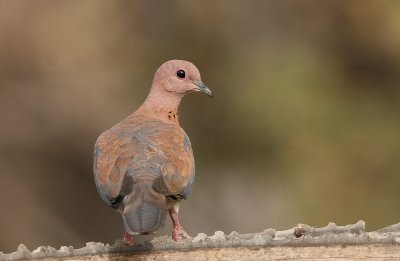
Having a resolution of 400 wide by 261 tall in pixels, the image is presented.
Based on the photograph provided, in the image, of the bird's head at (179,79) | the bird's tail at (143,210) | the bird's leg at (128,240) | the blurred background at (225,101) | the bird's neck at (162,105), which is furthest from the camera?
the blurred background at (225,101)

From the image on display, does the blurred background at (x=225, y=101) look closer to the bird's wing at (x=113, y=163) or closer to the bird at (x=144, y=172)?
the bird at (x=144, y=172)

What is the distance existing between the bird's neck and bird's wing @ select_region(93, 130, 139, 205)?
0.74m

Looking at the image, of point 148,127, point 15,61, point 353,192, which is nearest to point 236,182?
point 353,192

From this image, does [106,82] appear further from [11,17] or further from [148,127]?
[148,127]

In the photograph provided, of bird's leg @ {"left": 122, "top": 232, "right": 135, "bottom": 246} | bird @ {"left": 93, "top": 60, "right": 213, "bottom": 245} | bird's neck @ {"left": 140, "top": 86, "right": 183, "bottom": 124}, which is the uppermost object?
bird's neck @ {"left": 140, "top": 86, "right": 183, "bottom": 124}

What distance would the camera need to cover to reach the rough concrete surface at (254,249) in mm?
5648

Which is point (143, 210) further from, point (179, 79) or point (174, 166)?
point (179, 79)

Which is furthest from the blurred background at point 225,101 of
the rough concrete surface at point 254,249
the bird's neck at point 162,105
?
the rough concrete surface at point 254,249

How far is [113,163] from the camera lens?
7031 millimetres

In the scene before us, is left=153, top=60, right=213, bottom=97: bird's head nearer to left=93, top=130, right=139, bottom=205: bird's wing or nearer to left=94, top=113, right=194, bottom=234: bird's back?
left=94, top=113, right=194, bottom=234: bird's back

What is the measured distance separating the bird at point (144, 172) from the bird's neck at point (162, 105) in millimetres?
119

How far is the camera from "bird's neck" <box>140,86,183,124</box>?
328 inches

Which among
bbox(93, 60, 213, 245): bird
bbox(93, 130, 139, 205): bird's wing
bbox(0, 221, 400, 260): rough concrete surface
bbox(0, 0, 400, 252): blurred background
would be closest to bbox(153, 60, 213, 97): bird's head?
bbox(93, 60, 213, 245): bird

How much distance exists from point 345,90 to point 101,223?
10.2 ft
